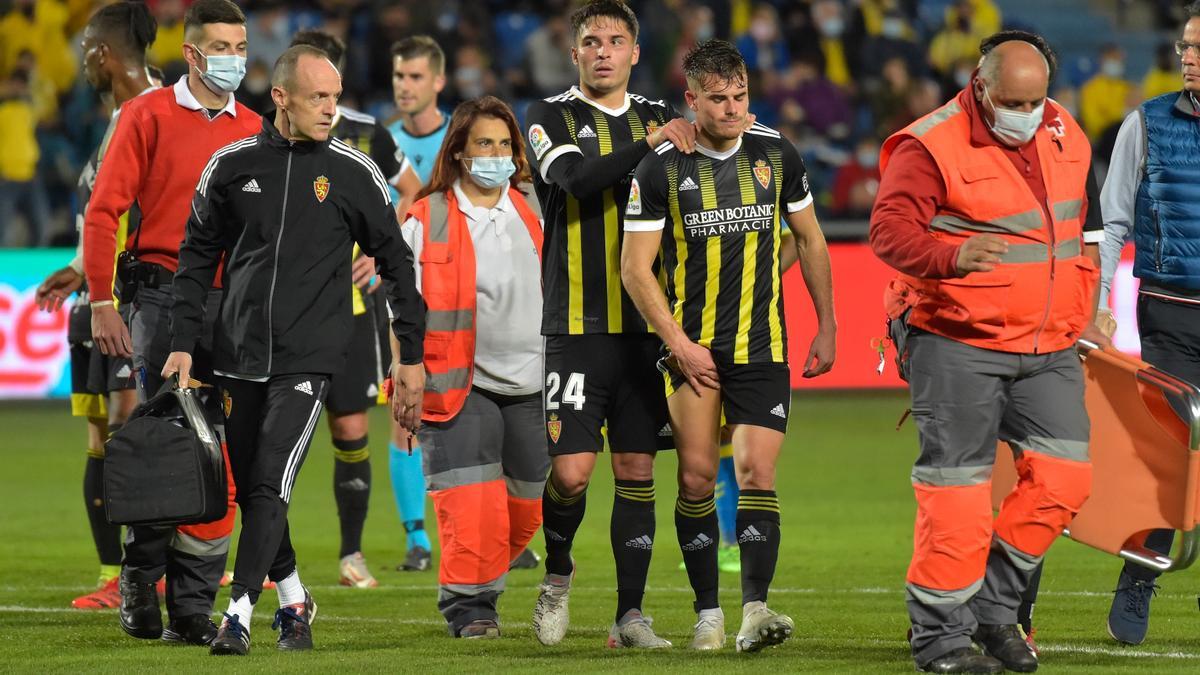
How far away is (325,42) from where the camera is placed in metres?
8.95

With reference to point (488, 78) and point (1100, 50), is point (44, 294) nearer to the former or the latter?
point (488, 78)

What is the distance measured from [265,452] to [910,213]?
237 cm

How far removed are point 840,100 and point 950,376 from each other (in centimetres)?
1391

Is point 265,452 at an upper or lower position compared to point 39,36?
lower

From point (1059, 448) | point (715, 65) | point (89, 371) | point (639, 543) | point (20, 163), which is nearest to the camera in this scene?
point (1059, 448)

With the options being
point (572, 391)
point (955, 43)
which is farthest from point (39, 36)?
point (572, 391)

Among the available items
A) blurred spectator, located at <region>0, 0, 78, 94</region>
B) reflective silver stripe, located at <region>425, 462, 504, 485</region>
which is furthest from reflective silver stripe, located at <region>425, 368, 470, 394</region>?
blurred spectator, located at <region>0, 0, 78, 94</region>

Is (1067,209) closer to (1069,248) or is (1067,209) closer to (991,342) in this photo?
(1069,248)

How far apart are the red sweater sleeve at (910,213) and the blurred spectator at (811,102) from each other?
13.4m

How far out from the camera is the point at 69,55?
19.2m

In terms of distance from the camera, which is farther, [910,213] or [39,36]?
[39,36]

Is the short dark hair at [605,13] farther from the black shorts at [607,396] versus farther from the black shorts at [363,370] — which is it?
the black shorts at [363,370]

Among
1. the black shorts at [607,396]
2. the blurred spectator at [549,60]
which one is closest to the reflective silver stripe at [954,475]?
the black shorts at [607,396]

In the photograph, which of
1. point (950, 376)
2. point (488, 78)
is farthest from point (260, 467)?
point (488, 78)
